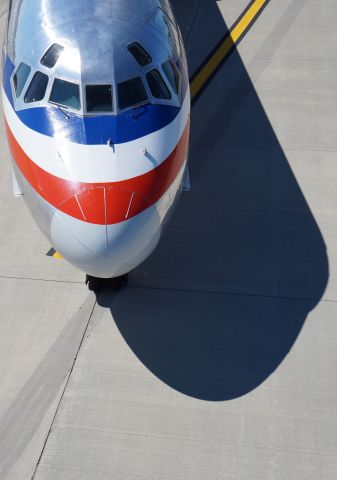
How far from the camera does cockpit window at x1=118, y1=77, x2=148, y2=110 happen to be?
346 inches

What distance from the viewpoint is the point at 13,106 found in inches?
371

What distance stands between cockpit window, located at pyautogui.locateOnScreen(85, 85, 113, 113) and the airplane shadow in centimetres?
325

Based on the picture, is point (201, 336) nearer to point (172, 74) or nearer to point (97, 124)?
point (97, 124)

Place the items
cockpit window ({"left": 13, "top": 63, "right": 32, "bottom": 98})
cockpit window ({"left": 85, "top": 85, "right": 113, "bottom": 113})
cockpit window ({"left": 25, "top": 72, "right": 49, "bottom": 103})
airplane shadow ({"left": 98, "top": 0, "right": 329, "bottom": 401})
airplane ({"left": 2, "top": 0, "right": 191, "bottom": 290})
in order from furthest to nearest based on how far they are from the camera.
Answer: airplane shadow ({"left": 98, "top": 0, "right": 329, "bottom": 401})
cockpit window ({"left": 13, "top": 63, "right": 32, "bottom": 98})
cockpit window ({"left": 25, "top": 72, "right": 49, "bottom": 103})
cockpit window ({"left": 85, "top": 85, "right": 113, "bottom": 113})
airplane ({"left": 2, "top": 0, "right": 191, "bottom": 290})

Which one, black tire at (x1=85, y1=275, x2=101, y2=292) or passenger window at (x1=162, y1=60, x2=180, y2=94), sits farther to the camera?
black tire at (x1=85, y1=275, x2=101, y2=292)

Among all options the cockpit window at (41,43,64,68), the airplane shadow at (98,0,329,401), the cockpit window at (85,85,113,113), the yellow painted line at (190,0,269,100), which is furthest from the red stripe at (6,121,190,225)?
the yellow painted line at (190,0,269,100)

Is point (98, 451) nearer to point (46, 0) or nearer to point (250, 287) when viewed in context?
point (250, 287)

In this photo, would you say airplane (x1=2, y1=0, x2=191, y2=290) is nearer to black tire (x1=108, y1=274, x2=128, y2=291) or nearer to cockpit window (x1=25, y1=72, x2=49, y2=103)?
cockpit window (x1=25, y1=72, x2=49, y2=103)

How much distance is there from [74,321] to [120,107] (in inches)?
135

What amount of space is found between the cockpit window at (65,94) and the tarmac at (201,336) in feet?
10.7

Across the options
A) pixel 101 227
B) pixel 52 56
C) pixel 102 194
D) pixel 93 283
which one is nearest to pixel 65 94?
pixel 52 56

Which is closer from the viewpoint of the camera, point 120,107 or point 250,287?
point 120,107

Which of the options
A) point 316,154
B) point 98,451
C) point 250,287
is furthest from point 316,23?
point 98,451

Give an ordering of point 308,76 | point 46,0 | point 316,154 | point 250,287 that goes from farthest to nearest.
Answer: point 308,76, point 316,154, point 250,287, point 46,0
